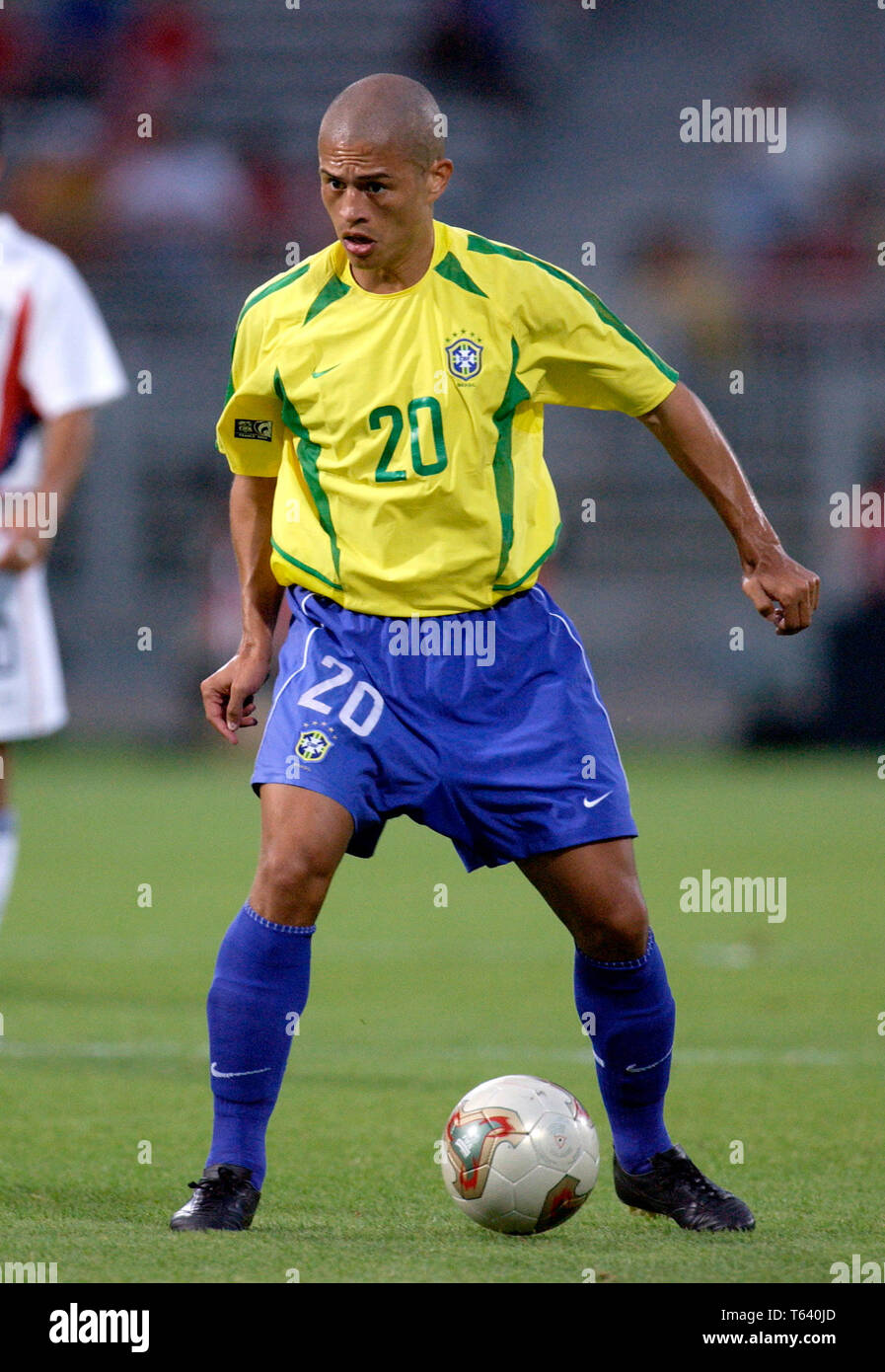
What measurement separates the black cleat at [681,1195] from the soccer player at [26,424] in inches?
87.7

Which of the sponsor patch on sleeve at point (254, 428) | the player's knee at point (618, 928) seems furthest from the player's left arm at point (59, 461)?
the player's knee at point (618, 928)

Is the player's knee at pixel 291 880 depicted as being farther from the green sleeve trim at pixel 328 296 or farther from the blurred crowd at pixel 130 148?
the blurred crowd at pixel 130 148

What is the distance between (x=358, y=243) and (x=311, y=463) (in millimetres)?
414

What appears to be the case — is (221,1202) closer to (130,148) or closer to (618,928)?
(618,928)

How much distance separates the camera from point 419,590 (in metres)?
3.75

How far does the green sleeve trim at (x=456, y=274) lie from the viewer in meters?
3.82

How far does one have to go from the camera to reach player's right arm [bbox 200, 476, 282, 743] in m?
3.91

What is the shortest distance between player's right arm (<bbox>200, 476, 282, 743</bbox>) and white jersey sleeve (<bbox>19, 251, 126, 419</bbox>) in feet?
5.38

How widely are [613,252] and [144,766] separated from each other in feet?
26.6

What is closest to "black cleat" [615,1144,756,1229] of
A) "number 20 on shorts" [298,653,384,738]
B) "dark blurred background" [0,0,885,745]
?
"number 20 on shorts" [298,653,384,738]

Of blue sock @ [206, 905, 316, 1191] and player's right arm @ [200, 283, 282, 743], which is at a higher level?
player's right arm @ [200, 283, 282, 743]

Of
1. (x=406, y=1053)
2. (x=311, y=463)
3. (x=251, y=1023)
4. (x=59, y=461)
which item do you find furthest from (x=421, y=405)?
(x=406, y=1053)

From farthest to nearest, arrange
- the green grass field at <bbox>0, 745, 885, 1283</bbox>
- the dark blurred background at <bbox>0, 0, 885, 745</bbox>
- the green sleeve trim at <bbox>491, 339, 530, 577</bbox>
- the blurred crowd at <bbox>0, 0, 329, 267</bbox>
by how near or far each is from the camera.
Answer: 1. the blurred crowd at <bbox>0, 0, 329, 267</bbox>
2. the dark blurred background at <bbox>0, 0, 885, 745</bbox>
3. the green sleeve trim at <bbox>491, 339, 530, 577</bbox>
4. the green grass field at <bbox>0, 745, 885, 1283</bbox>

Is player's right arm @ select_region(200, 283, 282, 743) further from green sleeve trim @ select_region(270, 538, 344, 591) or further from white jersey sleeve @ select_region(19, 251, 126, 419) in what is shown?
white jersey sleeve @ select_region(19, 251, 126, 419)
